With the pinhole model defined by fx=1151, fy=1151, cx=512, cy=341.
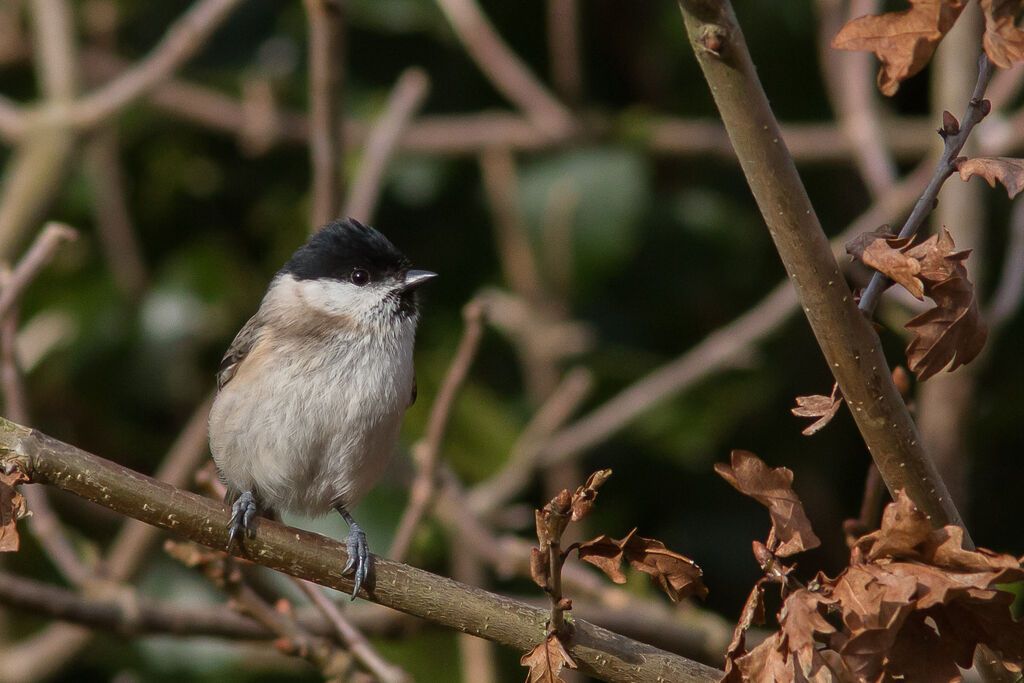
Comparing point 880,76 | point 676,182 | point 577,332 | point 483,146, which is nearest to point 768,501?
point 880,76

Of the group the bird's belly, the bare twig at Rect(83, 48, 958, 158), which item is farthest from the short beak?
the bare twig at Rect(83, 48, 958, 158)

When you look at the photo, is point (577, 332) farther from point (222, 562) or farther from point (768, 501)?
point (768, 501)

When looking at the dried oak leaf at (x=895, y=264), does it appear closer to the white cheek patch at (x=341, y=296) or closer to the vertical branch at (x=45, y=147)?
the white cheek patch at (x=341, y=296)

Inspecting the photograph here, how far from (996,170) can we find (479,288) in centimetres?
249

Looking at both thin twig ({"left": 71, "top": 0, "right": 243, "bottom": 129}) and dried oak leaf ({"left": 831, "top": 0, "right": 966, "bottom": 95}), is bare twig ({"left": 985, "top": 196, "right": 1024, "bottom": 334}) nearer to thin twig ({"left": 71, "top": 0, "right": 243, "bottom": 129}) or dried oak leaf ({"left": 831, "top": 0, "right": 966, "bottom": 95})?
dried oak leaf ({"left": 831, "top": 0, "right": 966, "bottom": 95})

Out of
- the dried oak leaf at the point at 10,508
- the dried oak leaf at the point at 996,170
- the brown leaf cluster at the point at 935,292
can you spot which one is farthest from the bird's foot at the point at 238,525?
the dried oak leaf at the point at 996,170

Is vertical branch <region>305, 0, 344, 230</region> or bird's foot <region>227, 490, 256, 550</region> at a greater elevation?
Result: vertical branch <region>305, 0, 344, 230</region>

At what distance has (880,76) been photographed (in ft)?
3.40

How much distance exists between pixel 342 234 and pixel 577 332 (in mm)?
1063

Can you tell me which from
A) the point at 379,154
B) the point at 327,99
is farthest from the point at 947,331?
the point at 379,154

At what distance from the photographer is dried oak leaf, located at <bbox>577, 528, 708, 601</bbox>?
119cm

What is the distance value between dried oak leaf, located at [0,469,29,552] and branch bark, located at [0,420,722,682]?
30mm

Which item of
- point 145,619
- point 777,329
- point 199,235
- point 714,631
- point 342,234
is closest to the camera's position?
point 145,619

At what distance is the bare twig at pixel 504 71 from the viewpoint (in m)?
3.21
